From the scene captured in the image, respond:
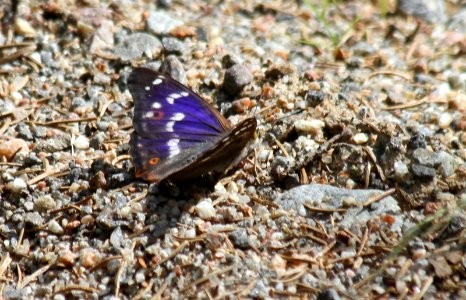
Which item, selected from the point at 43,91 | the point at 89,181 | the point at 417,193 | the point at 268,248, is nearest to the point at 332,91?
the point at 417,193

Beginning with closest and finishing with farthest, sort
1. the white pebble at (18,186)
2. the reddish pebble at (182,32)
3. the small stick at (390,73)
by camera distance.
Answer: the white pebble at (18,186), the small stick at (390,73), the reddish pebble at (182,32)

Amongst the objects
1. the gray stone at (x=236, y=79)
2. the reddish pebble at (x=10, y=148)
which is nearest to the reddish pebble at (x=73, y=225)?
the reddish pebble at (x=10, y=148)

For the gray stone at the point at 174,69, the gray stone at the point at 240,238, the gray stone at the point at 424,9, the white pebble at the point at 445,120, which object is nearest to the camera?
the gray stone at the point at 240,238

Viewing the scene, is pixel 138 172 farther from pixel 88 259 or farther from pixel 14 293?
pixel 14 293

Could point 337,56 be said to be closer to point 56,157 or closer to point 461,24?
point 461,24

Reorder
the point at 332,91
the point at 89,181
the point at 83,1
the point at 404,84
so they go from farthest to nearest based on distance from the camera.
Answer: the point at 83,1 → the point at 404,84 → the point at 332,91 → the point at 89,181

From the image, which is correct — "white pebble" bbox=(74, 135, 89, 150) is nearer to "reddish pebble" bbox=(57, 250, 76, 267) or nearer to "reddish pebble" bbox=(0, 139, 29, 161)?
"reddish pebble" bbox=(0, 139, 29, 161)

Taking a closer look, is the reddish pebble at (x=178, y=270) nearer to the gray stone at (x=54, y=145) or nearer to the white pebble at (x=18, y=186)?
the white pebble at (x=18, y=186)
